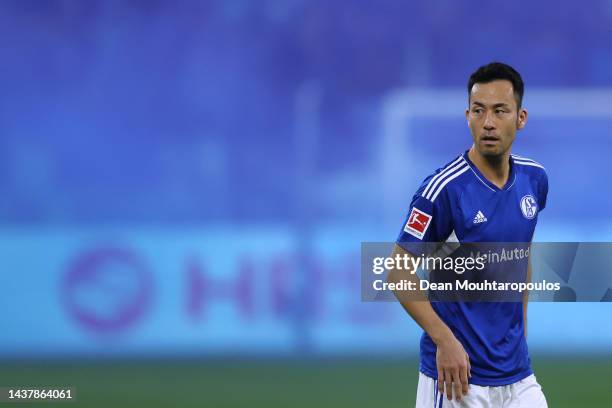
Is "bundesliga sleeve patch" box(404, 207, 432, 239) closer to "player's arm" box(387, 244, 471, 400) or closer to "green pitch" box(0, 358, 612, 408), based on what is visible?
"player's arm" box(387, 244, 471, 400)

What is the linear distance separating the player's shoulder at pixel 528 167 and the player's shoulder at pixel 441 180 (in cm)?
27

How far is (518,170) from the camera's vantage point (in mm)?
3605

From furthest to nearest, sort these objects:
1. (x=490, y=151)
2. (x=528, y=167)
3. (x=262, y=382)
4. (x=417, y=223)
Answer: (x=262, y=382), (x=528, y=167), (x=490, y=151), (x=417, y=223)

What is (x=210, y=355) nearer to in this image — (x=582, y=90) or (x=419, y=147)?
(x=419, y=147)

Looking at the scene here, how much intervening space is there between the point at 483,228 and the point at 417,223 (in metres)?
0.25

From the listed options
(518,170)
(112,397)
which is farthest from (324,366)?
(518,170)

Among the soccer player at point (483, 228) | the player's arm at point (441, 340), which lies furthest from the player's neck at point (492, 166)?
the player's arm at point (441, 340)

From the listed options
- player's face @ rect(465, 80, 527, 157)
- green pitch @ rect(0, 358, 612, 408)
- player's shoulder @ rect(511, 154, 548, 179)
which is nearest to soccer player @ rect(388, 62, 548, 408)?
player's face @ rect(465, 80, 527, 157)

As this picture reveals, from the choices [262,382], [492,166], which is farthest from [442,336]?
[262,382]

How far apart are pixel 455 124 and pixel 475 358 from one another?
5569mm

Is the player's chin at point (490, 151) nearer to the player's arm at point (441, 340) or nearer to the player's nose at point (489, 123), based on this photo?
the player's nose at point (489, 123)

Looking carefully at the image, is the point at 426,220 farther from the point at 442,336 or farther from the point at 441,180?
the point at 442,336

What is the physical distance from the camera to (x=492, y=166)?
347 centimetres

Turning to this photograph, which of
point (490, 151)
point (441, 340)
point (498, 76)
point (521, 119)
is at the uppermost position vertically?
point (498, 76)
